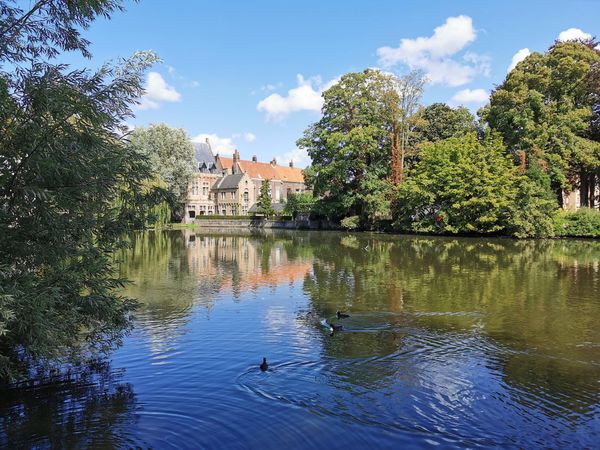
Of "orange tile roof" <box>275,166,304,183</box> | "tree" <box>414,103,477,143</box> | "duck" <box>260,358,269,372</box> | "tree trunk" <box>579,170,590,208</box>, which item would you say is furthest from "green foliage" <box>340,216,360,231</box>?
"duck" <box>260,358,269,372</box>

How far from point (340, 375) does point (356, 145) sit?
144ft

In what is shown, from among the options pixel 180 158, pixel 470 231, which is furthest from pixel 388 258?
pixel 180 158

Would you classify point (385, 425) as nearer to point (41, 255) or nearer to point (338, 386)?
point (338, 386)

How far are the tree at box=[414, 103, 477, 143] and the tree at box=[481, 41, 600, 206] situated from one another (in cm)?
1123

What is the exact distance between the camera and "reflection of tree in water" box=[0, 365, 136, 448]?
6031 mm

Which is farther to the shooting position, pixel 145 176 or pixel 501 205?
pixel 501 205

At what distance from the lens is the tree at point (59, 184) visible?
5.77 m

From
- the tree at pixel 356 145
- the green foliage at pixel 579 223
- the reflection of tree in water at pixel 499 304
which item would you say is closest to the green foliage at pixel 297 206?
the tree at pixel 356 145

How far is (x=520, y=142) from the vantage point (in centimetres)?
4394

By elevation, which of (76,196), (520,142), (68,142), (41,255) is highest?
(520,142)

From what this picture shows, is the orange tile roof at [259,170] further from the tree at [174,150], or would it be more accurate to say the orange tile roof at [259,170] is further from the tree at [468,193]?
the tree at [468,193]

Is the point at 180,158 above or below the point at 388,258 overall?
above

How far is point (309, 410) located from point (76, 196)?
440 centimetres

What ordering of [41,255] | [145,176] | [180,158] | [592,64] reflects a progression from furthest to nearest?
1. [180,158]
2. [592,64]
3. [145,176]
4. [41,255]
